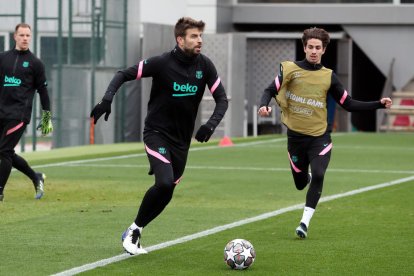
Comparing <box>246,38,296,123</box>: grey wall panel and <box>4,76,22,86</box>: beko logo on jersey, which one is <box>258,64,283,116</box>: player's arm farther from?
<box>246,38,296,123</box>: grey wall panel

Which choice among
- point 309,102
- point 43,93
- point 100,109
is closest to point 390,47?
point 43,93

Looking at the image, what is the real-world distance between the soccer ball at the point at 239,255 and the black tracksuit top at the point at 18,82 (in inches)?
236

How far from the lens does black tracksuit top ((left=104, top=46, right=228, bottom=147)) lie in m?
10.8

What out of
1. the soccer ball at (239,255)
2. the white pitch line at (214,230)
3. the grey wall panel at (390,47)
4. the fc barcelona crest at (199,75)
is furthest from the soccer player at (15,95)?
the grey wall panel at (390,47)

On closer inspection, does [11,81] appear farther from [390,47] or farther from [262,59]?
[390,47]

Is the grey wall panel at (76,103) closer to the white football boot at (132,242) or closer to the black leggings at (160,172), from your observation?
the black leggings at (160,172)

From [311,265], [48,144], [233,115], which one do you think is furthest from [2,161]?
[233,115]

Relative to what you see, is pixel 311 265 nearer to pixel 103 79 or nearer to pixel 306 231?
Answer: pixel 306 231

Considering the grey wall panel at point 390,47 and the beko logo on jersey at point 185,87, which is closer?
the beko logo on jersey at point 185,87

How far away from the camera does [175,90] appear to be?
10.9 m

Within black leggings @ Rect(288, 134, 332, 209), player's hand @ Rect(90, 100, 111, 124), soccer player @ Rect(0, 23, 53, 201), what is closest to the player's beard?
player's hand @ Rect(90, 100, 111, 124)

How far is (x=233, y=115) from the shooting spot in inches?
1373

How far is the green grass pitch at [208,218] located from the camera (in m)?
10.3

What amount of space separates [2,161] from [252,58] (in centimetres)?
Result: 2558
